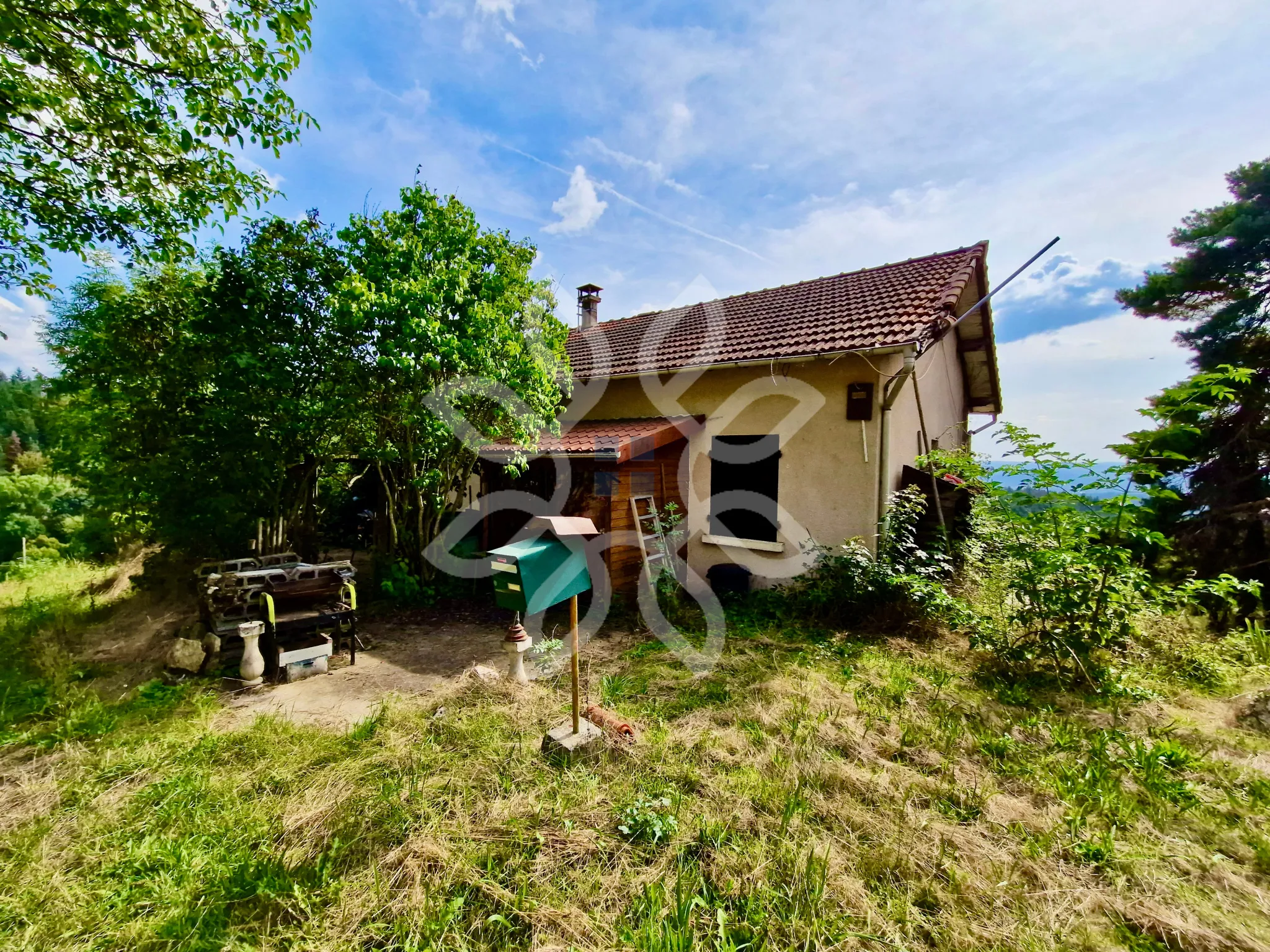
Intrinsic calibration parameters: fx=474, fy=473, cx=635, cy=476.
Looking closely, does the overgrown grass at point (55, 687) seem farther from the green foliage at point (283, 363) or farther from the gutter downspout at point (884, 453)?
the gutter downspout at point (884, 453)

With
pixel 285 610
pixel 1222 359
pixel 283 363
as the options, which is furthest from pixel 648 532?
pixel 1222 359

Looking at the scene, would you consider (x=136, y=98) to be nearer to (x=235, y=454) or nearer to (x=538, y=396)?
(x=235, y=454)

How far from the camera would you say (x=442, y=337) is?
5801mm

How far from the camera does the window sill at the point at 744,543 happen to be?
285 inches

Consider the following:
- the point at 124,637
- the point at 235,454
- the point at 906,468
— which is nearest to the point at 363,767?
the point at 235,454

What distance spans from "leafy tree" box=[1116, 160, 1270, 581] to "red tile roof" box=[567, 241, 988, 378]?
3.64 meters

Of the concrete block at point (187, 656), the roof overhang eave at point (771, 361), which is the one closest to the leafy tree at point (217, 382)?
the concrete block at point (187, 656)

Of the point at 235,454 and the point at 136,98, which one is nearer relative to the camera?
the point at 136,98

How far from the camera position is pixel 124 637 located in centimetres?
590

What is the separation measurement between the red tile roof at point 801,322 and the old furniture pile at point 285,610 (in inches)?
215

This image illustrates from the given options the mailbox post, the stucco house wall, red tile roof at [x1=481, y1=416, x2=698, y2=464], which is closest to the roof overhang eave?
the stucco house wall

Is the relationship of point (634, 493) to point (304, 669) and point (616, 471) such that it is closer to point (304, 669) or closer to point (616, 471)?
point (616, 471)

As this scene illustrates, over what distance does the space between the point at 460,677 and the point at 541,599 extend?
6.79ft

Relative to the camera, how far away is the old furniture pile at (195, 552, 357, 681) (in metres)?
4.88
